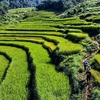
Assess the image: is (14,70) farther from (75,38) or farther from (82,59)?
(75,38)

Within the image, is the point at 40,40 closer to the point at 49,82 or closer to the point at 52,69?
the point at 52,69

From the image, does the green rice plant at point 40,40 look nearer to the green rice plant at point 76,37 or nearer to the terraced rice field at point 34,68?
the terraced rice field at point 34,68

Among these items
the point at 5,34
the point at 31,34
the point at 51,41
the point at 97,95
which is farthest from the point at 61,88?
the point at 5,34

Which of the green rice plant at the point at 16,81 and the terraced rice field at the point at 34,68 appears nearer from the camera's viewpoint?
the terraced rice field at the point at 34,68

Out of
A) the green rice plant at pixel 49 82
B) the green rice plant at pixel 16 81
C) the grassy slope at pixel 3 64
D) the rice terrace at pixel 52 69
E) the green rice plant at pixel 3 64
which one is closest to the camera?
the green rice plant at pixel 49 82

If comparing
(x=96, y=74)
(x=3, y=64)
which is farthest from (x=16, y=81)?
(x=3, y=64)

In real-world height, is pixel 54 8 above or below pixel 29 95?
below

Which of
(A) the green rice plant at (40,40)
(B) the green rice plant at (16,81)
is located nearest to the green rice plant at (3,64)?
(B) the green rice plant at (16,81)

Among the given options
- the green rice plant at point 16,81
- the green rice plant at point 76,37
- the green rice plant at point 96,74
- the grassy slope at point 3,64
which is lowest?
the grassy slope at point 3,64
